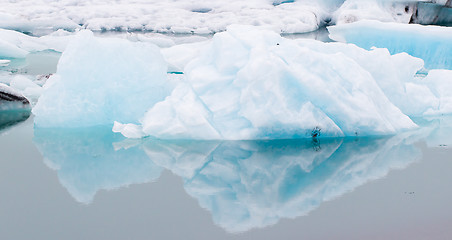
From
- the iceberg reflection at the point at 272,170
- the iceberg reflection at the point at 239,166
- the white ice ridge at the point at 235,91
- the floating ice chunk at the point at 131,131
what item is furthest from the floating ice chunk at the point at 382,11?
the floating ice chunk at the point at 131,131

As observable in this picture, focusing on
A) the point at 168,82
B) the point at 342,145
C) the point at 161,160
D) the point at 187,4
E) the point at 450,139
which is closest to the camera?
the point at 161,160

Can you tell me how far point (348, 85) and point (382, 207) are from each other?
6.78 feet

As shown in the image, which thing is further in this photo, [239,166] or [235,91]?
[235,91]

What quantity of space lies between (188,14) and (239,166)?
14622 mm

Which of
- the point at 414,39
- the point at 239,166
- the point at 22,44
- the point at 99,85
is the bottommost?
the point at 22,44

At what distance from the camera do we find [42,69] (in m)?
9.28

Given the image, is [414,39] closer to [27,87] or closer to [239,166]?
[239,166]

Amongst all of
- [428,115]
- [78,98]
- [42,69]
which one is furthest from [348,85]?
[42,69]

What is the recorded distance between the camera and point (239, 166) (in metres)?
3.90

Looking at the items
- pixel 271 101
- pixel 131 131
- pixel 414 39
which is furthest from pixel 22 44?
pixel 271 101

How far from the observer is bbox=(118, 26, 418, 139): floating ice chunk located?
180 inches

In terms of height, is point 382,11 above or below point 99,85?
below

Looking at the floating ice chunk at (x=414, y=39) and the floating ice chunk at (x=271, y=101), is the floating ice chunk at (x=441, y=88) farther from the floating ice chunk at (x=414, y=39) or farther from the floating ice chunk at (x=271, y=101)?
the floating ice chunk at (x=414, y=39)

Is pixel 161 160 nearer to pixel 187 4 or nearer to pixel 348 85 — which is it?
pixel 348 85
